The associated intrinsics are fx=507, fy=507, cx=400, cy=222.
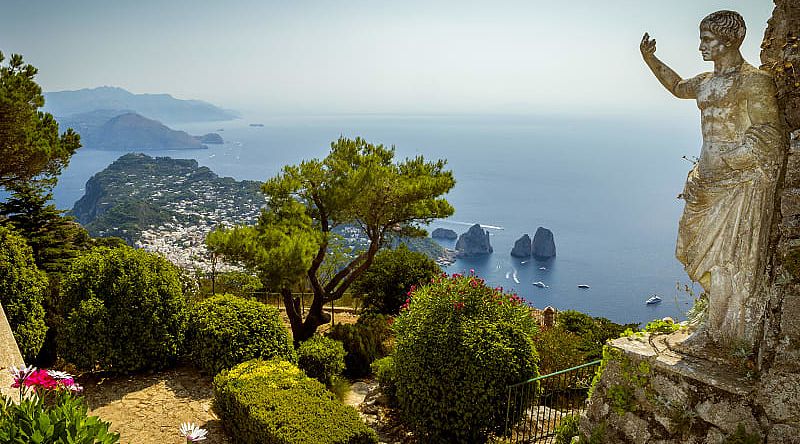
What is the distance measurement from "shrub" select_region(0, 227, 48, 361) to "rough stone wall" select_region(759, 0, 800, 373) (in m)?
8.90

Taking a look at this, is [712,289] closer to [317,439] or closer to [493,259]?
[317,439]

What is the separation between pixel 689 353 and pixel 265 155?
142550 millimetres

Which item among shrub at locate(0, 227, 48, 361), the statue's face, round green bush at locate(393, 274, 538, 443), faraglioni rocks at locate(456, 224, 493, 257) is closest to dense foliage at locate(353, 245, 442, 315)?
round green bush at locate(393, 274, 538, 443)

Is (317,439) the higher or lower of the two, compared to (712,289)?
lower

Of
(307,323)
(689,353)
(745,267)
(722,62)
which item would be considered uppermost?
(722,62)

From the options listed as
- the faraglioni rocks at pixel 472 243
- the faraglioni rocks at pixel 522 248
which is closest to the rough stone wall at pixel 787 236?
the faraglioni rocks at pixel 472 243

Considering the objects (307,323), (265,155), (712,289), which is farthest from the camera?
(265,155)

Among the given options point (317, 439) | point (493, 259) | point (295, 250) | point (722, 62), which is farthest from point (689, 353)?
point (493, 259)

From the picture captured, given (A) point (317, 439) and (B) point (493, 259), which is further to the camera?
(B) point (493, 259)

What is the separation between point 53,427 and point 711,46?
18.0 feet

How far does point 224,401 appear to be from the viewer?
628 cm

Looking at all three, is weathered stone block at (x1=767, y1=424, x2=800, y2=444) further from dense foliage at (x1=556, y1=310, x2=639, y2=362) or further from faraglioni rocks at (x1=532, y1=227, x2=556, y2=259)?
faraglioni rocks at (x1=532, y1=227, x2=556, y2=259)

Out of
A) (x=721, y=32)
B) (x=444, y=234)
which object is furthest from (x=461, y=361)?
(x=444, y=234)

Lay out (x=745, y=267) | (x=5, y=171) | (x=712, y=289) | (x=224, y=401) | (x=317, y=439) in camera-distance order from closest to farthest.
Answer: (x=745, y=267)
(x=712, y=289)
(x=317, y=439)
(x=224, y=401)
(x=5, y=171)
